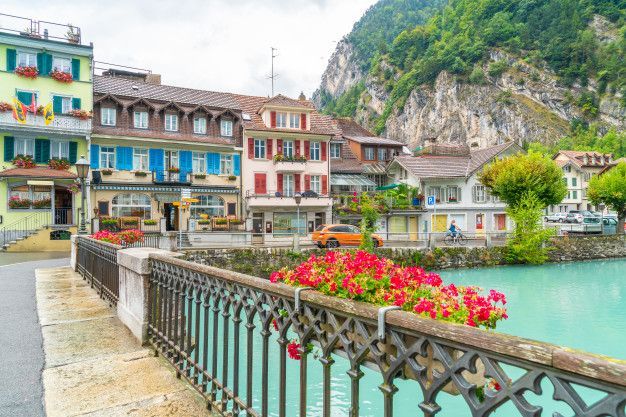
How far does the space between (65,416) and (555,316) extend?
1825 cm

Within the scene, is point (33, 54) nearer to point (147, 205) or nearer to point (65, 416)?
point (147, 205)

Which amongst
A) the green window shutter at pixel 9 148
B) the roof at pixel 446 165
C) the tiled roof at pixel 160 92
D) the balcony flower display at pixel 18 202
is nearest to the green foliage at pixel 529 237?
the roof at pixel 446 165

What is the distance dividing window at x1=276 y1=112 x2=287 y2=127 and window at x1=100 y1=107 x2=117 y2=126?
41.7 feet

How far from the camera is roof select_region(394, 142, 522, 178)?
140 feet

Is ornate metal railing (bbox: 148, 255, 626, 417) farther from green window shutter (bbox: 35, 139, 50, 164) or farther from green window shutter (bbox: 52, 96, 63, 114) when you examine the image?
green window shutter (bbox: 52, 96, 63, 114)

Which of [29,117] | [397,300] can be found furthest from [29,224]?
[397,300]

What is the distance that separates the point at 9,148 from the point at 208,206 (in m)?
13.5

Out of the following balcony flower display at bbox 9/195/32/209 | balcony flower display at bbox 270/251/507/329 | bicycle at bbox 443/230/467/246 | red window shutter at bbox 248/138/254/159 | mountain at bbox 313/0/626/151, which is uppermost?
mountain at bbox 313/0/626/151

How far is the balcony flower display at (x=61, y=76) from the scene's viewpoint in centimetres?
3034

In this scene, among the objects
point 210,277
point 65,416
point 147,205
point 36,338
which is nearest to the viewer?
point 65,416

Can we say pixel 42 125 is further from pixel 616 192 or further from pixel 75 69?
pixel 616 192

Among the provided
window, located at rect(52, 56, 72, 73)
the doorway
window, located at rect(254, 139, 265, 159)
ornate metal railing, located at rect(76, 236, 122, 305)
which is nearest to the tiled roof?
window, located at rect(52, 56, 72, 73)

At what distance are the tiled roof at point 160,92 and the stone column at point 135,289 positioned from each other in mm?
30082

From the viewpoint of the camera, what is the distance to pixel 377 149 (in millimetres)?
47562
